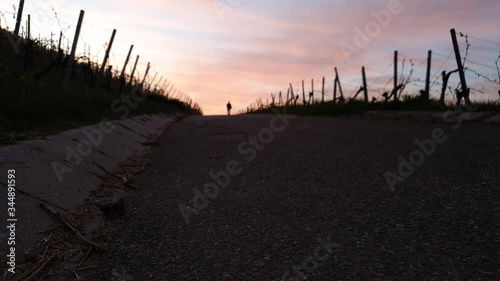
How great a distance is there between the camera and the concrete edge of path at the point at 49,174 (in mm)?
2570

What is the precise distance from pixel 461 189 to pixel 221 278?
2452 millimetres

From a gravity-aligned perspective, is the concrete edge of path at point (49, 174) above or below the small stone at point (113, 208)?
above

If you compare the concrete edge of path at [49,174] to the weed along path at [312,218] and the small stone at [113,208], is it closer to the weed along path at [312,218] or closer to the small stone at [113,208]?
the small stone at [113,208]

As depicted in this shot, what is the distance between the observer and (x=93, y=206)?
3.33 meters

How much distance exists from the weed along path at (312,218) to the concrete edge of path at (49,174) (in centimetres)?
42

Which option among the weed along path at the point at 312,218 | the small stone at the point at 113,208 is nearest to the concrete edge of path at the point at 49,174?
the small stone at the point at 113,208

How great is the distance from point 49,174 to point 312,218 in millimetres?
2095

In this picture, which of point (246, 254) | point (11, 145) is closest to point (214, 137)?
point (11, 145)

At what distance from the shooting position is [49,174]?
344 centimetres

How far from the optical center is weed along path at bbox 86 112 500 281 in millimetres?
2270

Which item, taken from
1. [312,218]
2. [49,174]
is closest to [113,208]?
[49,174]

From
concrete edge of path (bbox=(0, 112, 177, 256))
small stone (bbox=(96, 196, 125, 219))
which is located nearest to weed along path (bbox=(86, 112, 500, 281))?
small stone (bbox=(96, 196, 125, 219))

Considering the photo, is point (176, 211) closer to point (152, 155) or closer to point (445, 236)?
point (445, 236)

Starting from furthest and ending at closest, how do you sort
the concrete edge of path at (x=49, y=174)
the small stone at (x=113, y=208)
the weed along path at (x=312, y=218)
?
the small stone at (x=113, y=208) < the concrete edge of path at (x=49, y=174) < the weed along path at (x=312, y=218)
